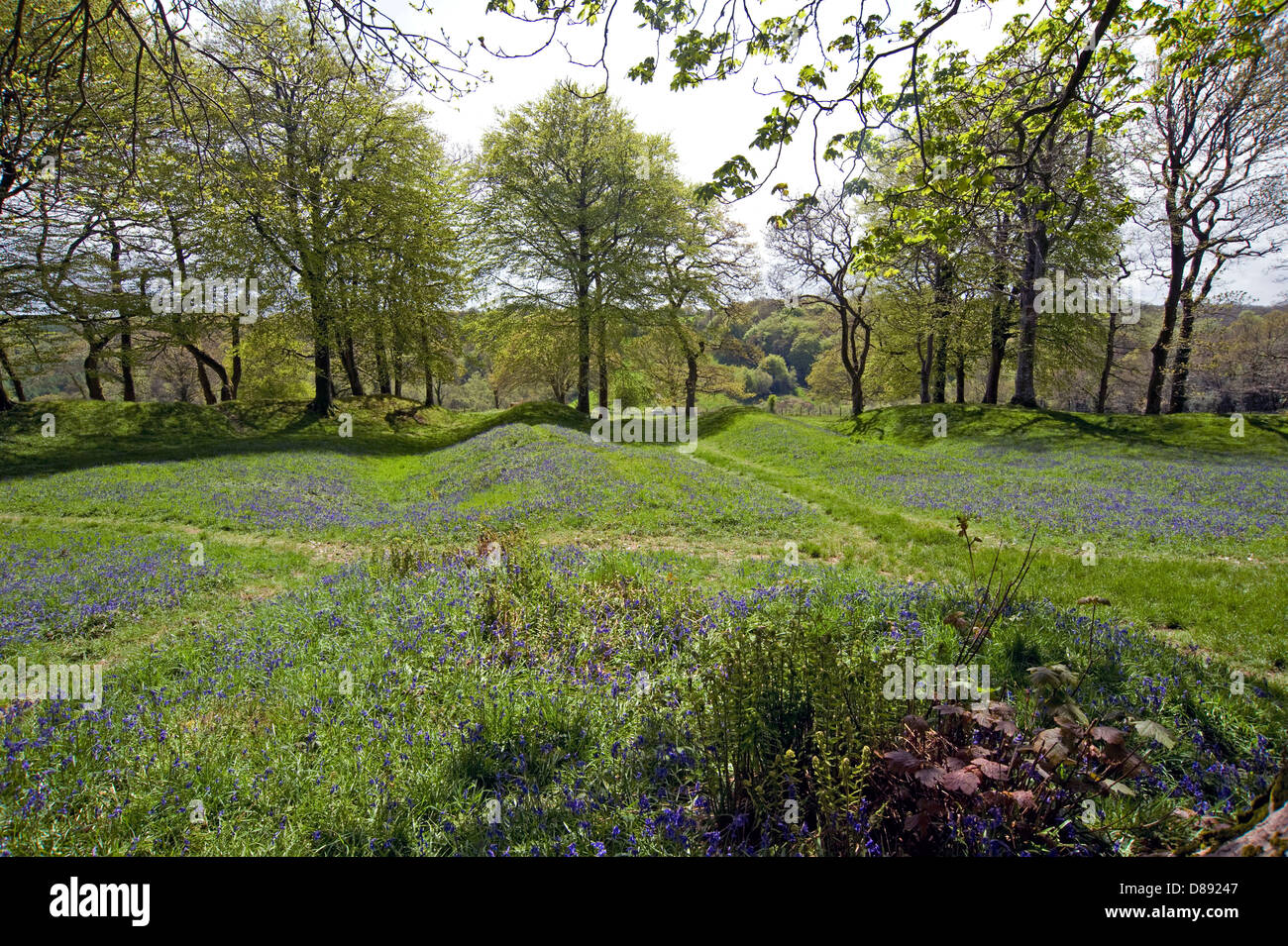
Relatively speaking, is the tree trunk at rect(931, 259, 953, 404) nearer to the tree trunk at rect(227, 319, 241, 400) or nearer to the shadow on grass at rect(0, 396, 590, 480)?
the shadow on grass at rect(0, 396, 590, 480)

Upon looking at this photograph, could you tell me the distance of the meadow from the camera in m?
3.02

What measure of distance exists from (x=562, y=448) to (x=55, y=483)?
14884 mm

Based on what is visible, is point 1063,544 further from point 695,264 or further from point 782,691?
point 695,264

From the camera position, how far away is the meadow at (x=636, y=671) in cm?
302

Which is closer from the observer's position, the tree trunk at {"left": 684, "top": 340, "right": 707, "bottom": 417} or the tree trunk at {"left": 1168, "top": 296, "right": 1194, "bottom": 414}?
the tree trunk at {"left": 1168, "top": 296, "right": 1194, "bottom": 414}

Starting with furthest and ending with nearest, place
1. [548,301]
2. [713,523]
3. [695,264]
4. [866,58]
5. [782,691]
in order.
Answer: [695,264] → [548,301] → [713,523] → [866,58] → [782,691]

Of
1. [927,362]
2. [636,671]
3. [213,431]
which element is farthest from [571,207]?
[636,671]

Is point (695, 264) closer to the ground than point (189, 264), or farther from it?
farther from it

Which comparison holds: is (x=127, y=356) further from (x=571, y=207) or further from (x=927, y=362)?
(x=927, y=362)

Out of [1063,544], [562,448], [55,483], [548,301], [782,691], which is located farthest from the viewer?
[548,301]

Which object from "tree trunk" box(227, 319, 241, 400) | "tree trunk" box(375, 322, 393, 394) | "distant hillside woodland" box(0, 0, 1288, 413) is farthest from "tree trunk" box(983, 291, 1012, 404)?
"tree trunk" box(227, 319, 241, 400)

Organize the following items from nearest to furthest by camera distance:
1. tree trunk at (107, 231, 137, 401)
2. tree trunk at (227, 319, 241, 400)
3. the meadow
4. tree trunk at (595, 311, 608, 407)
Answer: the meadow → tree trunk at (107, 231, 137, 401) → tree trunk at (227, 319, 241, 400) → tree trunk at (595, 311, 608, 407)
